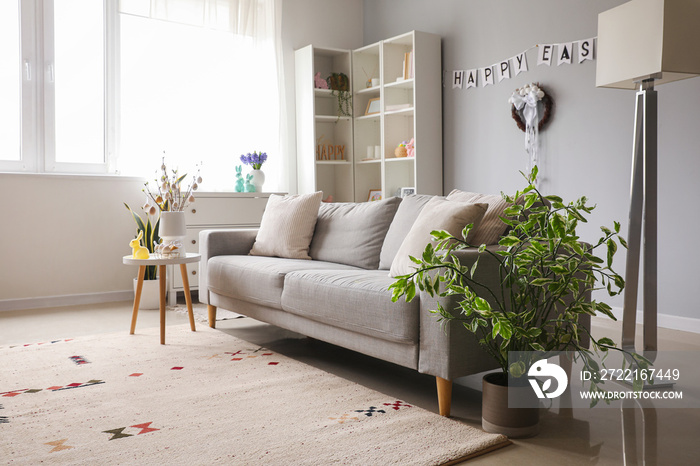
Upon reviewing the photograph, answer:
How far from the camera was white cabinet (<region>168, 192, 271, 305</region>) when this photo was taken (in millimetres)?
4445

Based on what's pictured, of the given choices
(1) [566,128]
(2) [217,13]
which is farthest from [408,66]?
(2) [217,13]

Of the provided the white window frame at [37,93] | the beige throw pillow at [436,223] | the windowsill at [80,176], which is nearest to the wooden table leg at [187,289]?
the beige throw pillow at [436,223]

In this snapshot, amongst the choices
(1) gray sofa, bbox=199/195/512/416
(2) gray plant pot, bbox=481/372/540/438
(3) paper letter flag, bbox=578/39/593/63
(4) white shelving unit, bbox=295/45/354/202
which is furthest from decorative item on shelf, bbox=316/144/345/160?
(2) gray plant pot, bbox=481/372/540/438

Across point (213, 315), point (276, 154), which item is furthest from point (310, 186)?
point (213, 315)

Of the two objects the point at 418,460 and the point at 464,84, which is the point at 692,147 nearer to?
the point at 464,84

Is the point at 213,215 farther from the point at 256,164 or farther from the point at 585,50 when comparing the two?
the point at 585,50

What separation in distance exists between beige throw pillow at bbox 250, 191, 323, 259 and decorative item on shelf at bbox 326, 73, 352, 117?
1.97 meters

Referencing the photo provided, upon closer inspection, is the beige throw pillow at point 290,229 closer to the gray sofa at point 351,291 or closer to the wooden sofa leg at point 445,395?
the gray sofa at point 351,291

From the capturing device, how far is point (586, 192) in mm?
3949

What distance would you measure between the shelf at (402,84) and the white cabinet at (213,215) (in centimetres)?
133

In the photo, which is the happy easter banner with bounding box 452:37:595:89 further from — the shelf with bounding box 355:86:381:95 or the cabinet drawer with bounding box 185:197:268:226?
the cabinet drawer with bounding box 185:197:268:226

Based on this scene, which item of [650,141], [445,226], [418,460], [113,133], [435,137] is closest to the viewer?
[418,460]

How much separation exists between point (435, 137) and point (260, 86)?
60.8 inches

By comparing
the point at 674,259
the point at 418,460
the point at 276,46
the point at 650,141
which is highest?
the point at 276,46
